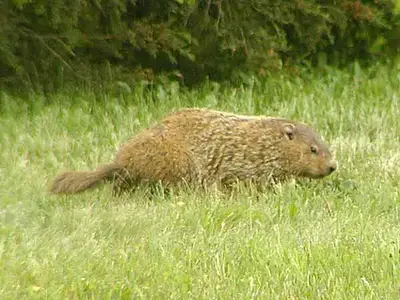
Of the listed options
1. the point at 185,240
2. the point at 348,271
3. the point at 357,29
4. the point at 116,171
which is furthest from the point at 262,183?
the point at 357,29

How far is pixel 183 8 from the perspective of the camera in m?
11.0

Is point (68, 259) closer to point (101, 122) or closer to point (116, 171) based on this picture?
point (116, 171)

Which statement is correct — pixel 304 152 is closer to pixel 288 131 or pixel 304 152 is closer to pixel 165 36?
pixel 288 131

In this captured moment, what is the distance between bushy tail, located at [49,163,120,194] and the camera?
23.0 feet

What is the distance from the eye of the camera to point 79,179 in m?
7.08

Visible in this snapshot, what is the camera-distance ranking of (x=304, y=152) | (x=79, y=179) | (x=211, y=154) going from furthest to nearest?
1. (x=304, y=152)
2. (x=211, y=154)
3. (x=79, y=179)

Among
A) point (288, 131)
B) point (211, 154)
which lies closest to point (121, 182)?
point (211, 154)

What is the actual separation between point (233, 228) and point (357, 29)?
248 inches

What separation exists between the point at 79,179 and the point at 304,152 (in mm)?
1686

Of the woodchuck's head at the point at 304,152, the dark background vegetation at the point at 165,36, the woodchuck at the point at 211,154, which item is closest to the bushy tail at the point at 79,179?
the woodchuck at the point at 211,154

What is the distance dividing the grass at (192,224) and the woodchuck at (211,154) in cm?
14

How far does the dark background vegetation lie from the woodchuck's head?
2.65m

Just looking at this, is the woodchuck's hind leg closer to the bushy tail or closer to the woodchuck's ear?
the bushy tail

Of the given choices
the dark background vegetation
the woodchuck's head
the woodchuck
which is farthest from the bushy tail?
the dark background vegetation
